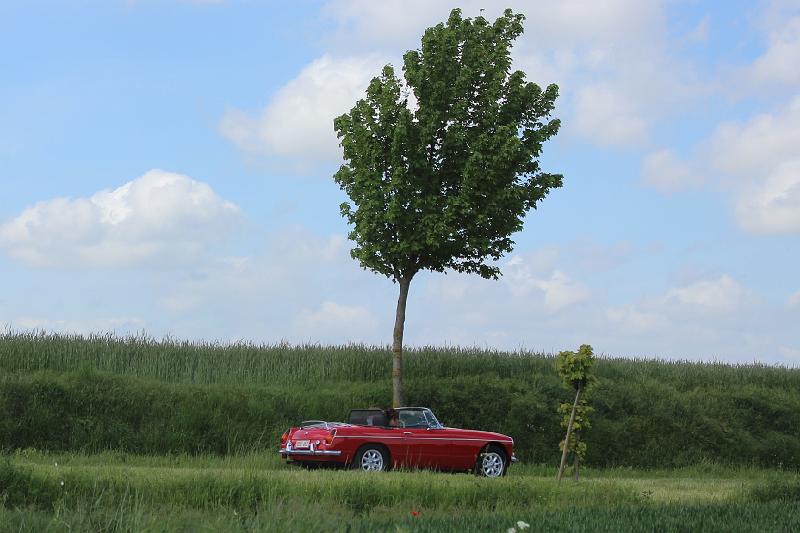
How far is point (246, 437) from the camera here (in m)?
30.0

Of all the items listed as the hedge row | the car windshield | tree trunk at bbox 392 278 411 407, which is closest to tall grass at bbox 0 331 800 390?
the hedge row

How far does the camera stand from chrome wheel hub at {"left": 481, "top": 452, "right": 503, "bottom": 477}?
24766 millimetres

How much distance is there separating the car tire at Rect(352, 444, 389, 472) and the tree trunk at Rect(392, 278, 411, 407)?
25.8ft

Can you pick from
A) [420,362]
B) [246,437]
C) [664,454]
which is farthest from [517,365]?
[246,437]

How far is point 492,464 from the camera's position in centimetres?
2486

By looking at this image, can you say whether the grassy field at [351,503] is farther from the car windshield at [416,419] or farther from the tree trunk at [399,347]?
the tree trunk at [399,347]

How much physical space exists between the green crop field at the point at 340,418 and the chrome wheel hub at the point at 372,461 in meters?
1.86

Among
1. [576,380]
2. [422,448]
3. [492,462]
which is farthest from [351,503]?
[576,380]

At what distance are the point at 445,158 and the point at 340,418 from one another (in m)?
8.94

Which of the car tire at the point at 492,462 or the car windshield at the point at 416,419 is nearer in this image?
the car windshield at the point at 416,419

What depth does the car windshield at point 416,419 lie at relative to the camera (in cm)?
2434

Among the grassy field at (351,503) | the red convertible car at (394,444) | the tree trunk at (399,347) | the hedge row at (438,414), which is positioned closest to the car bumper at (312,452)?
the red convertible car at (394,444)

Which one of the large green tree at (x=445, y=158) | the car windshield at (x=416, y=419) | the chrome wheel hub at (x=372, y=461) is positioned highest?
the large green tree at (x=445, y=158)

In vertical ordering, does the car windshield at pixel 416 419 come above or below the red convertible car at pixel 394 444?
above
